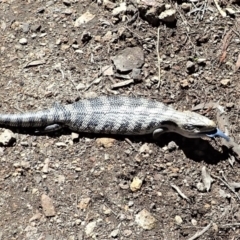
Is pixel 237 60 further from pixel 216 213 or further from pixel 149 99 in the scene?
pixel 216 213

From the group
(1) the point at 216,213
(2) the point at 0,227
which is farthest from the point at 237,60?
(2) the point at 0,227

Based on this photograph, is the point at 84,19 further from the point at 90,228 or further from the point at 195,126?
the point at 90,228

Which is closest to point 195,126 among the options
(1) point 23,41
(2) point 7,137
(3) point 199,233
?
(3) point 199,233

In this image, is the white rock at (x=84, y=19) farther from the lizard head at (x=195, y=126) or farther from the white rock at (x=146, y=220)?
the white rock at (x=146, y=220)

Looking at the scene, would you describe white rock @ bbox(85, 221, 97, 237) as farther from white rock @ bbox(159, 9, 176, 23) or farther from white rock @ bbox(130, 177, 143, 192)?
white rock @ bbox(159, 9, 176, 23)

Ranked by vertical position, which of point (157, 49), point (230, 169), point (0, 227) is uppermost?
point (157, 49)

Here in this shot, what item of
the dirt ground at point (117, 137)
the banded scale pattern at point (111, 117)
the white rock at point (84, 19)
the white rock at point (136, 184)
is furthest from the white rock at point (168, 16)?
the white rock at point (136, 184)
